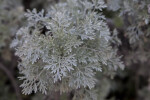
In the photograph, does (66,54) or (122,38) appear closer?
(66,54)

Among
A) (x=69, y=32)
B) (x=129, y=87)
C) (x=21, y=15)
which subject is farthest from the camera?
(x=129, y=87)

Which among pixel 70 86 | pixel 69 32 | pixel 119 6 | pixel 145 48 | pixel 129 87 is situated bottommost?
pixel 129 87

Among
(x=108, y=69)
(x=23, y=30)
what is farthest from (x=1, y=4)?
(x=108, y=69)

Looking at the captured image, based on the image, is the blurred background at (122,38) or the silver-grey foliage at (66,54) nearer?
the silver-grey foliage at (66,54)

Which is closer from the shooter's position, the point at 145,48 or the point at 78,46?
the point at 78,46

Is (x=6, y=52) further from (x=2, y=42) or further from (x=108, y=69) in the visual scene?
(x=108, y=69)

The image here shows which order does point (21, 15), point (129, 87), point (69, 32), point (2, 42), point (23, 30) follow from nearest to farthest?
point (69, 32) < point (23, 30) < point (2, 42) < point (21, 15) < point (129, 87)

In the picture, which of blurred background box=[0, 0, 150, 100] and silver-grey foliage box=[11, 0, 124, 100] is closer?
silver-grey foliage box=[11, 0, 124, 100]

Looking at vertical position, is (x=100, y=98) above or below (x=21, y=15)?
below
